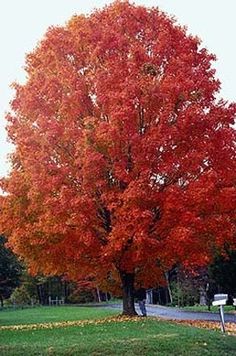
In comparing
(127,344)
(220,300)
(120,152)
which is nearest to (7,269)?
(120,152)

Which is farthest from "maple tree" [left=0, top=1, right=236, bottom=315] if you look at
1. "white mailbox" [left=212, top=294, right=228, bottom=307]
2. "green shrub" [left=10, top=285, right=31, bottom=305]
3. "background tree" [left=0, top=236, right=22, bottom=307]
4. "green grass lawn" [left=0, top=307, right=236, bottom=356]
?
Answer: "green shrub" [left=10, top=285, right=31, bottom=305]

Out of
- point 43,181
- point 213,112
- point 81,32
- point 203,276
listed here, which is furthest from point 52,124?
point 203,276

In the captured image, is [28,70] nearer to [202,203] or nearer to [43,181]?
[43,181]

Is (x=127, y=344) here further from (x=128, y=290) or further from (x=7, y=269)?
(x=7, y=269)

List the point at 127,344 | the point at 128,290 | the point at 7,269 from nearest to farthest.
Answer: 1. the point at 127,344
2. the point at 128,290
3. the point at 7,269

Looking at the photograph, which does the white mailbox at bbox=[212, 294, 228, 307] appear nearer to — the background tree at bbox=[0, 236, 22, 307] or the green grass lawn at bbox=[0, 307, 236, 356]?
the green grass lawn at bbox=[0, 307, 236, 356]

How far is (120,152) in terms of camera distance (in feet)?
81.3

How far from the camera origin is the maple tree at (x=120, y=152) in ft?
79.1

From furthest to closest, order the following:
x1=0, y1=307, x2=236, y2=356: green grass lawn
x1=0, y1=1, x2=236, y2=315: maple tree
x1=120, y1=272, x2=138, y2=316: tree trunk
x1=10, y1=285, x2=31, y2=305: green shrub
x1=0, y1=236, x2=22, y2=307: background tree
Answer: x1=10, y1=285, x2=31, y2=305: green shrub
x1=0, y1=236, x2=22, y2=307: background tree
x1=120, y1=272, x2=138, y2=316: tree trunk
x1=0, y1=1, x2=236, y2=315: maple tree
x1=0, y1=307, x2=236, y2=356: green grass lawn

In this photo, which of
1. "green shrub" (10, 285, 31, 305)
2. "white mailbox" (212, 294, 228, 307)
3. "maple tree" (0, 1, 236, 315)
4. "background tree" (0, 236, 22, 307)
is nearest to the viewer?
"white mailbox" (212, 294, 228, 307)

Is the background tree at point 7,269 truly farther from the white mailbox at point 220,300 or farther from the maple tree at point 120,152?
the white mailbox at point 220,300

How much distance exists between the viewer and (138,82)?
24781 millimetres

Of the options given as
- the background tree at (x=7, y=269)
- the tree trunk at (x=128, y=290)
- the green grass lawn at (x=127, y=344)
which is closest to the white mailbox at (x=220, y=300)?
the green grass lawn at (x=127, y=344)

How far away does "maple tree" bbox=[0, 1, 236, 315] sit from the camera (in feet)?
79.1
